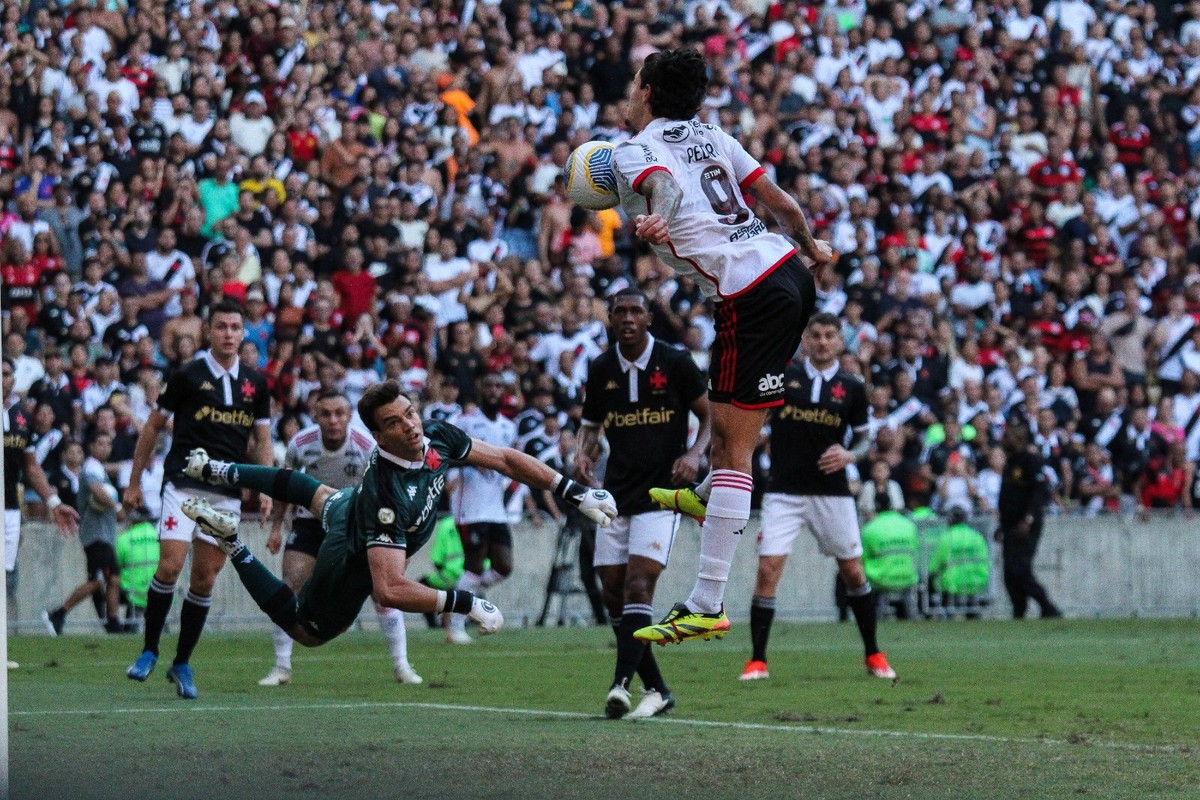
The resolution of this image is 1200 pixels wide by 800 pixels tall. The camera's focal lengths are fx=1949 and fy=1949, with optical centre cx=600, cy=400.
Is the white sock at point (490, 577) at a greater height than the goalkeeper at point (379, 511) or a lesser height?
lesser

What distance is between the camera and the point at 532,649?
17609mm

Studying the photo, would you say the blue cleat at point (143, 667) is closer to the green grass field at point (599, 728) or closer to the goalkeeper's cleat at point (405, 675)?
the green grass field at point (599, 728)

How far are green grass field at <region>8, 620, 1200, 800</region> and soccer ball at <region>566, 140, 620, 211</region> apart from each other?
2.51 m

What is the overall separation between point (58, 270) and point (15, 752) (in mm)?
13187

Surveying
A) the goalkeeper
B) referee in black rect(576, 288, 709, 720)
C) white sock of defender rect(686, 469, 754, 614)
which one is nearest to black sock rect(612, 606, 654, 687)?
referee in black rect(576, 288, 709, 720)

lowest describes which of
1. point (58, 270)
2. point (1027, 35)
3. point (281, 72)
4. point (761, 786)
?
point (761, 786)

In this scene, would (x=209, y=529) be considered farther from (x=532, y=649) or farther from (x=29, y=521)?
(x=29, y=521)

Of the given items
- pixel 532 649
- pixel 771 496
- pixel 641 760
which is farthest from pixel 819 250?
pixel 532 649

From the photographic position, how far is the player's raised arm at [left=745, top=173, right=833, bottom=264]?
8859 millimetres

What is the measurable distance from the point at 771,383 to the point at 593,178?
1.25 m

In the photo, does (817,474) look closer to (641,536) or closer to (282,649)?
(641,536)

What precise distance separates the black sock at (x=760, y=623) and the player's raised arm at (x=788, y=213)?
5.49 metres

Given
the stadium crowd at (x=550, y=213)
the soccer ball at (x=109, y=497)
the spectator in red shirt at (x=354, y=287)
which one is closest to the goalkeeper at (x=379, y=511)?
the soccer ball at (x=109, y=497)

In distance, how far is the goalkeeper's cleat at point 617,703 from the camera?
1084 cm
